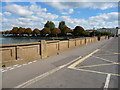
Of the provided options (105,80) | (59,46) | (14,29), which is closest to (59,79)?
(105,80)

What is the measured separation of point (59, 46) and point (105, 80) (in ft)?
26.1

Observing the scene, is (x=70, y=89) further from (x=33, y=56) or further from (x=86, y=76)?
(x=33, y=56)

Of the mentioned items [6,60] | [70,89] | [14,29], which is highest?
[14,29]

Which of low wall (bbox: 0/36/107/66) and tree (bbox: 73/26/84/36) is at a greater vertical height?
tree (bbox: 73/26/84/36)

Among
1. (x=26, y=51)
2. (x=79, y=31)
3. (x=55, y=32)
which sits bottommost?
(x=26, y=51)

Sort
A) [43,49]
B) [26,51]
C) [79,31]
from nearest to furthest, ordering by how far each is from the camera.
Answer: [26,51] → [43,49] → [79,31]

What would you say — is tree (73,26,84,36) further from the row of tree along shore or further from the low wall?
the low wall

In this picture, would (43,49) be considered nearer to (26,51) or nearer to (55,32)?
(26,51)

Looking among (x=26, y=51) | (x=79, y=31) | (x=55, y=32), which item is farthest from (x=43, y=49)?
(x=55, y=32)

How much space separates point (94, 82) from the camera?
475cm

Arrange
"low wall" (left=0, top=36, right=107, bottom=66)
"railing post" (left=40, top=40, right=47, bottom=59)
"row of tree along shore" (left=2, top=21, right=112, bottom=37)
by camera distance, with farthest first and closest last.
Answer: "row of tree along shore" (left=2, top=21, right=112, bottom=37)
"railing post" (left=40, top=40, right=47, bottom=59)
"low wall" (left=0, top=36, right=107, bottom=66)

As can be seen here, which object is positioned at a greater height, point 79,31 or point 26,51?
point 79,31

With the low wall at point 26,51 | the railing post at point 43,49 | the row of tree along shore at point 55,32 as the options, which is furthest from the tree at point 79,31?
the railing post at point 43,49

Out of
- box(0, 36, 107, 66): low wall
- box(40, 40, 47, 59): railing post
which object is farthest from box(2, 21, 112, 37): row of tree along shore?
box(40, 40, 47, 59): railing post
